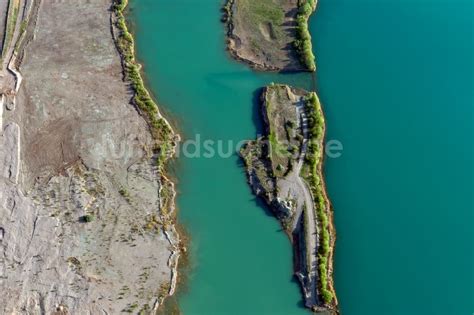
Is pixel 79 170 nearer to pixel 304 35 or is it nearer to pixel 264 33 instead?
pixel 264 33

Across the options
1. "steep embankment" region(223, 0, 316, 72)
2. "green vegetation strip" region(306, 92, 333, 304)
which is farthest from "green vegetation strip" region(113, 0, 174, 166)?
"green vegetation strip" region(306, 92, 333, 304)

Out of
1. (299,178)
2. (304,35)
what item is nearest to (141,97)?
(299,178)

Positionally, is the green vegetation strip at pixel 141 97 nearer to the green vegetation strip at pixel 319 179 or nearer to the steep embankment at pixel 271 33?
the steep embankment at pixel 271 33

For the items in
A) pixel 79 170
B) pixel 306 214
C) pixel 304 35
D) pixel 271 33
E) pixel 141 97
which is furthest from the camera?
pixel 271 33

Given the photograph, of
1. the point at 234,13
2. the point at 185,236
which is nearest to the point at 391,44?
the point at 234,13

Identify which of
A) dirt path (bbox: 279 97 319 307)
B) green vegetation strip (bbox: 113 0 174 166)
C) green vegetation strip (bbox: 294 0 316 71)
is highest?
green vegetation strip (bbox: 294 0 316 71)

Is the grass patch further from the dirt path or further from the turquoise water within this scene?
the dirt path
